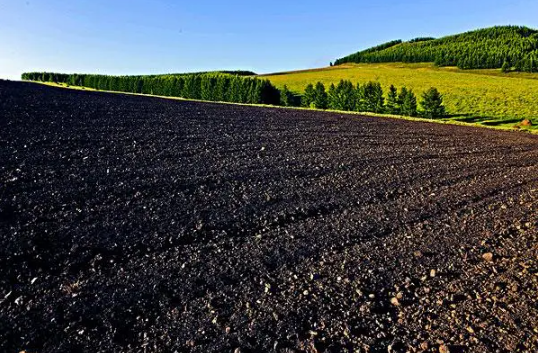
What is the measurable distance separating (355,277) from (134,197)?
14.5 feet

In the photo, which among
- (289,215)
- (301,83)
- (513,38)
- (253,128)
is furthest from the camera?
(513,38)

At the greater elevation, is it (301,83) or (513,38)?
(513,38)

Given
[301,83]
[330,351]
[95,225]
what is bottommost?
[330,351]

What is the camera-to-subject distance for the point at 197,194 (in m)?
7.44

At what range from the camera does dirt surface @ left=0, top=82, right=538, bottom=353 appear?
11.8 ft

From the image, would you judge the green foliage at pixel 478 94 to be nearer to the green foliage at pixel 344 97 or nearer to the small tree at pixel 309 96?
the green foliage at pixel 344 97

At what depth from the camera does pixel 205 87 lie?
51688 millimetres

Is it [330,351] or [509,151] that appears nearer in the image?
[330,351]

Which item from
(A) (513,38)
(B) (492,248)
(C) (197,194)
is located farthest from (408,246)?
(A) (513,38)

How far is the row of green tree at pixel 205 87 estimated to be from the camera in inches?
1837

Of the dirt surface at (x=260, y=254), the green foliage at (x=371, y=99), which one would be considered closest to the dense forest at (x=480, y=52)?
the green foliage at (x=371, y=99)

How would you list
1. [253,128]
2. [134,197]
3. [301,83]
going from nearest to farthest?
[134,197] → [253,128] → [301,83]

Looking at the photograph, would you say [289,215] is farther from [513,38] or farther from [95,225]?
[513,38]

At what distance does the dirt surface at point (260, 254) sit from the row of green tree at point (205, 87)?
3717cm
